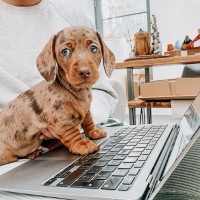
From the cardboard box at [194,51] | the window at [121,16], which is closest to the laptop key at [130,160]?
the cardboard box at [194,51]

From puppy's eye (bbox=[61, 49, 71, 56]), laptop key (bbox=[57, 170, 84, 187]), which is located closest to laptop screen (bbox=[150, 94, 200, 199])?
laptop key (bbox=[57, 170, 84, 187])

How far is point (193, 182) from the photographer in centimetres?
37

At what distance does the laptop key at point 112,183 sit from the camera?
340 mm

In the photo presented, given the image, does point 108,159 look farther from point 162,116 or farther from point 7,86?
point 162,116

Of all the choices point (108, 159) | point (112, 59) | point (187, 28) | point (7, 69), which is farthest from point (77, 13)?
point (187, 28)

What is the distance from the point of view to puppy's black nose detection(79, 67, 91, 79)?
0.45 meters

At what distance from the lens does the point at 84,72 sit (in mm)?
447

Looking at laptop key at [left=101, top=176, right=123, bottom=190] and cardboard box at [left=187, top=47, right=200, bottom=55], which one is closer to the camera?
laptop key at [left=101, top=176, right=123, bottom=190]

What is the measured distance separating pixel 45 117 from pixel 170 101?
0.95m

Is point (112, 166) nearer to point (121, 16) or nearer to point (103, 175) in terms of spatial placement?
point (103, 175)

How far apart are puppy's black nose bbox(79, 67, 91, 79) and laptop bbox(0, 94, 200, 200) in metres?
0.13

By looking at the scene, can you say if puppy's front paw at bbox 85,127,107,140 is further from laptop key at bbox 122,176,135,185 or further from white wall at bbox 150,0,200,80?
white wall at bbox 150,0,200,80

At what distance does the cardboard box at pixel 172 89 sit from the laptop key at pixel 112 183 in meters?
0.98

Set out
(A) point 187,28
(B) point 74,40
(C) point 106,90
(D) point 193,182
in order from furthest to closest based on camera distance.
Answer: (A) point 187,28 < (C) point 106,90 < (B) point 74,40 < (D) point 193,182
